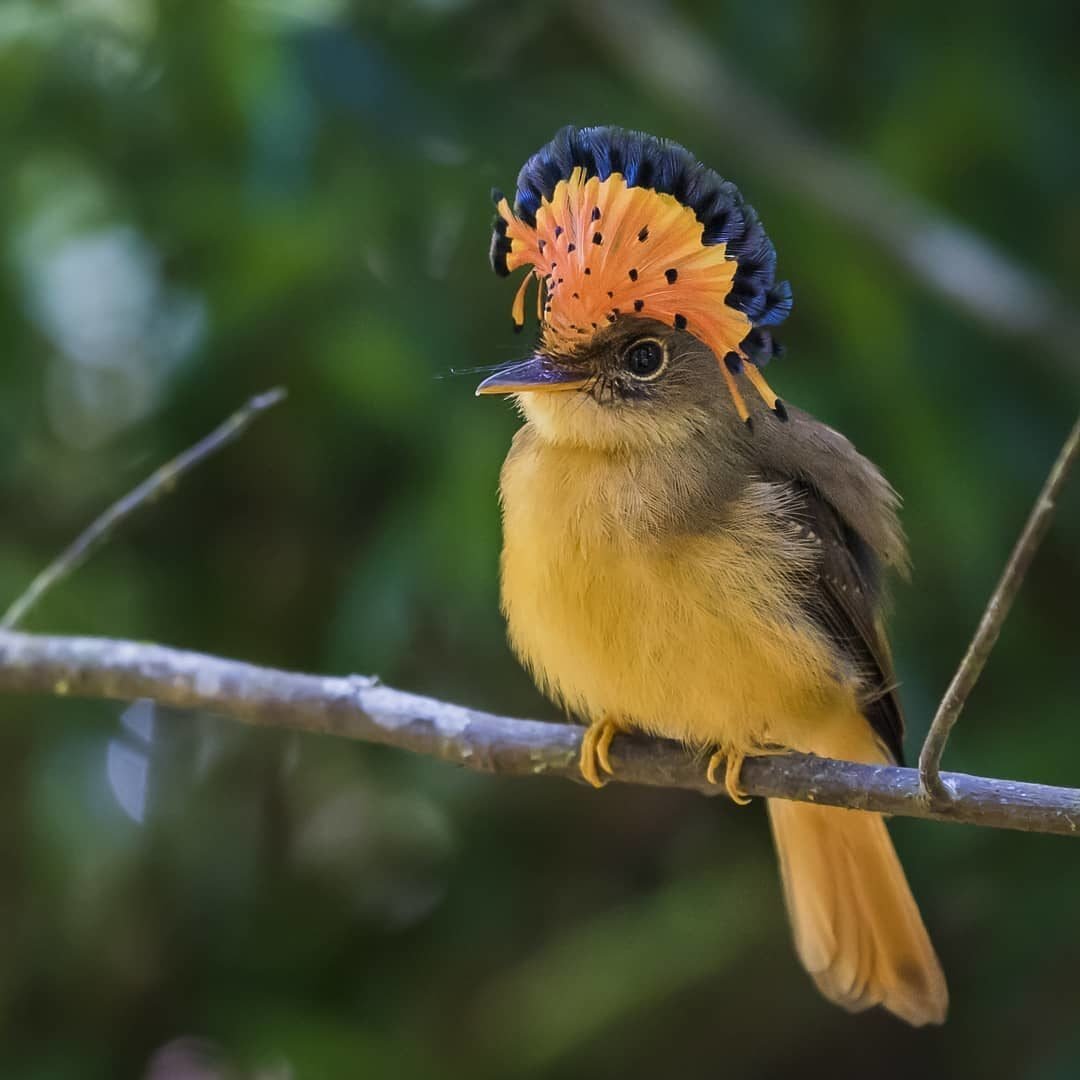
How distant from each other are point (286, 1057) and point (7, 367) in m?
1.68

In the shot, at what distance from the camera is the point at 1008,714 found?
3400 millimetres

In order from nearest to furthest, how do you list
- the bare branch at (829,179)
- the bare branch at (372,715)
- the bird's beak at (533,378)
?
the bird's beak at (533,378), the bare branch at (372,715), the bare branch at (829,179)

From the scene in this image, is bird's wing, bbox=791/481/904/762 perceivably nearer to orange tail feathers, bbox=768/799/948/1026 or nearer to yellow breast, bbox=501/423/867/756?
yellow breast, bbox=501/423/867/756

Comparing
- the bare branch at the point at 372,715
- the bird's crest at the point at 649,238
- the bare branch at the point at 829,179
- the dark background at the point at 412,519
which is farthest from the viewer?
the bare branch at the point at 829,179

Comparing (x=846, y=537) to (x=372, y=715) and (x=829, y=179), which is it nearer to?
(x=372, y=715)

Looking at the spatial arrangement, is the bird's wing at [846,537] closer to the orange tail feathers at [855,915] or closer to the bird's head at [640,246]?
the orange tail feathers at [855,915]

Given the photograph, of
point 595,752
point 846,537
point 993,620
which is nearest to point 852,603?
point 846,537

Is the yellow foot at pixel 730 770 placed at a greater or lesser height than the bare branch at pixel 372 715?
greater

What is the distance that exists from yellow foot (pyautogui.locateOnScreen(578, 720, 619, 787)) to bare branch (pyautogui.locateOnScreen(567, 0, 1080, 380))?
164 cm

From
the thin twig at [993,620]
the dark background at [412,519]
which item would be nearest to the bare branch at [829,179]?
the dark background at [412,519]

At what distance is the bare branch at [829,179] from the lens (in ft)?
11.8

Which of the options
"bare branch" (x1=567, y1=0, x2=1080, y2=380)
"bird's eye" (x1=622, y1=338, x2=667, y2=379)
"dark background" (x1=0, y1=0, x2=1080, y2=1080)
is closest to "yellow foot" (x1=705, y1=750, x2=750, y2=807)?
"bird's eye" (x1=622, y1=338, x2=667, y2=379)

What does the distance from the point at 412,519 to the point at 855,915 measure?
1.35 metres

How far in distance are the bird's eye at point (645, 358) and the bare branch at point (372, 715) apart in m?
0.59
